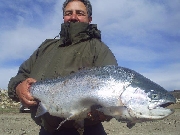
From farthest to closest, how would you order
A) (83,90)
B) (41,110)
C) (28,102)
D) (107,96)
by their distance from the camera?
(28,102) → (41,110) → (83,90) → (107,96)

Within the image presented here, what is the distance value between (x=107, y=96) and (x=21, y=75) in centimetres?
189

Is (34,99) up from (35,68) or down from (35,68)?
down

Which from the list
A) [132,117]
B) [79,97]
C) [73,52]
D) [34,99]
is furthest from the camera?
[73,52]

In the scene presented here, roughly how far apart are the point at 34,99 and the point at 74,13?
5.10ft

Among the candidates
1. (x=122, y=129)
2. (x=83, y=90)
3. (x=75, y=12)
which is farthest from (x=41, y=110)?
(x=122, y=129)

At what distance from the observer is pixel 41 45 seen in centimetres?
477

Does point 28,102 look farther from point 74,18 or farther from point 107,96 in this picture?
point 74,18

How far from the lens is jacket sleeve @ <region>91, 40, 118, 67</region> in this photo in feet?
13.1

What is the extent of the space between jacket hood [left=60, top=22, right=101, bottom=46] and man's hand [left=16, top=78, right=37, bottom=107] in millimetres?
866

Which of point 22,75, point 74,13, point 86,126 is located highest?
point 74,13

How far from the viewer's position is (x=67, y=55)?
4250 millimetres

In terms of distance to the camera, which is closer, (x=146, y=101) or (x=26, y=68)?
(x=146, y=101)

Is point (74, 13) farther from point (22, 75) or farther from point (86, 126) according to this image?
point (86, 126)

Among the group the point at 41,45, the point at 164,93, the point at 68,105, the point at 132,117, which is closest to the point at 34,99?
the point at 68,105
